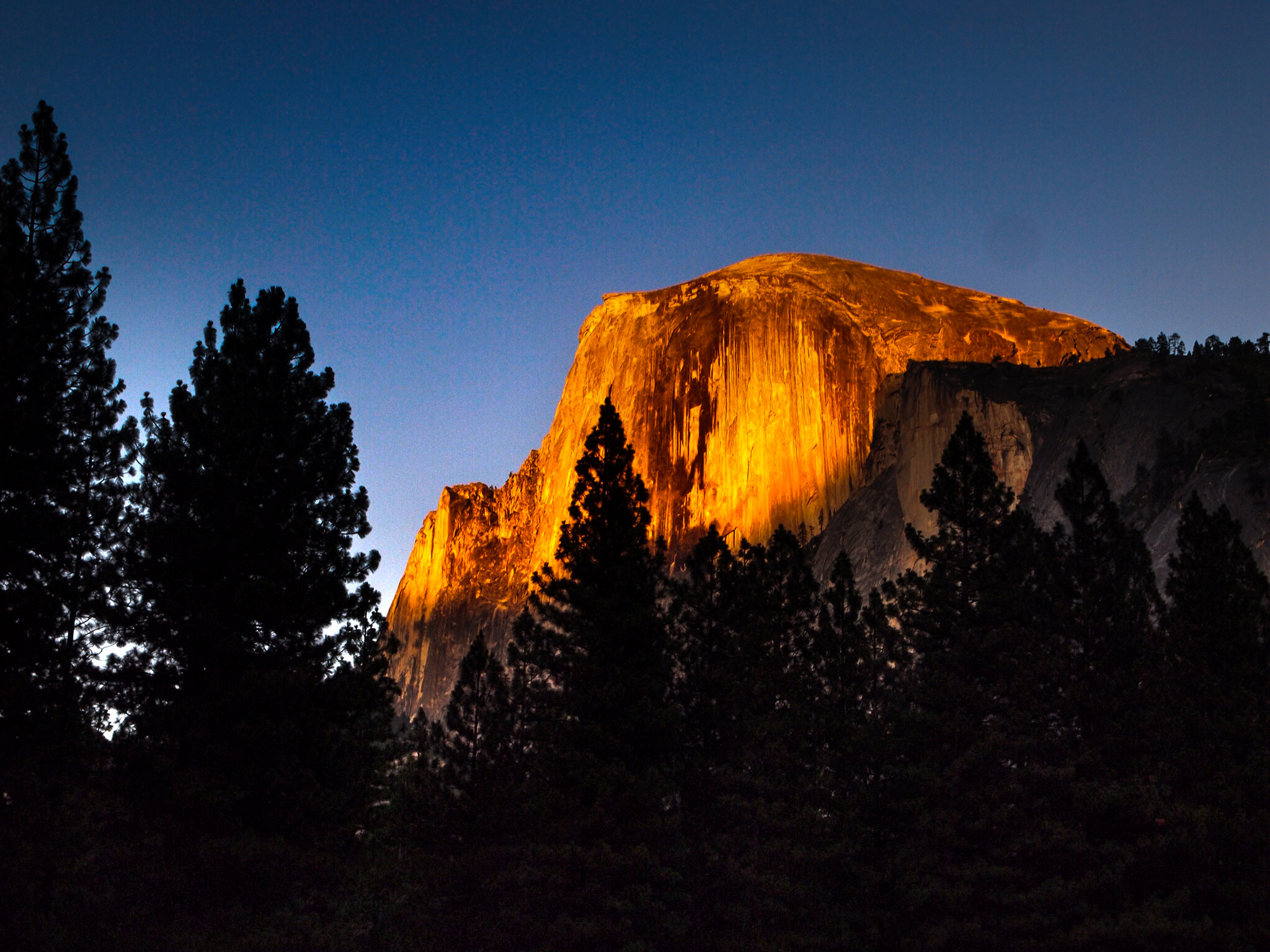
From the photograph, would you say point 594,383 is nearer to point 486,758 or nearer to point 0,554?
point 486,758

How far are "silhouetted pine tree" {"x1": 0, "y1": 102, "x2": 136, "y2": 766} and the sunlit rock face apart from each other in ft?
250

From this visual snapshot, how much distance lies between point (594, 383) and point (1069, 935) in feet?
344

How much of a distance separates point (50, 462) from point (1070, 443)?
5234cm

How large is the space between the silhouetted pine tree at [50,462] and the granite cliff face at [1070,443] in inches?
1274

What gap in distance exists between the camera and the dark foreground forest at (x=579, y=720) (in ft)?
57.8

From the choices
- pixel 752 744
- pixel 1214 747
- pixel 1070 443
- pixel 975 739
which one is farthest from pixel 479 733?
pixel 1070 443

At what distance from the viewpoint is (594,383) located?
123m

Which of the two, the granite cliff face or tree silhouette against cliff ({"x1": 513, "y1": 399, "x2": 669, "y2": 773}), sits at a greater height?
the granite cliff face

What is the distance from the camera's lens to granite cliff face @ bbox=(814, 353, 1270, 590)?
42.6 m

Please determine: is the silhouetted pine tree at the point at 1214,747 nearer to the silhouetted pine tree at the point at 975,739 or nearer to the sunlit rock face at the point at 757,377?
the silhouetted pine tree at the point at 975,739

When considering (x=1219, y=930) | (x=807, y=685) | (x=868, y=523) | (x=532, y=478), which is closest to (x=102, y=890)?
(x=807, y=685)

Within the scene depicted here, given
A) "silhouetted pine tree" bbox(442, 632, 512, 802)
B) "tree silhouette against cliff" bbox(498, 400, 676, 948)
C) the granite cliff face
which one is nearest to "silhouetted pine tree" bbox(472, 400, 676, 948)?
"tree silhouette against cliff" bbox(498, 400, 676, 948)

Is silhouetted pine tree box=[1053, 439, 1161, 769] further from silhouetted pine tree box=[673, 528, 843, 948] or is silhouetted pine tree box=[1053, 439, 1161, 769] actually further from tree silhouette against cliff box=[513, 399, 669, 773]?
tree silhouette against cliff box=[513, 399, 669, 773]

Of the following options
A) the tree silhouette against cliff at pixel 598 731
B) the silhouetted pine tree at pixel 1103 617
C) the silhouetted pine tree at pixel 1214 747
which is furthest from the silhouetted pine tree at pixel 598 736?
the silhouetted pine tree at pixel 1214 747
